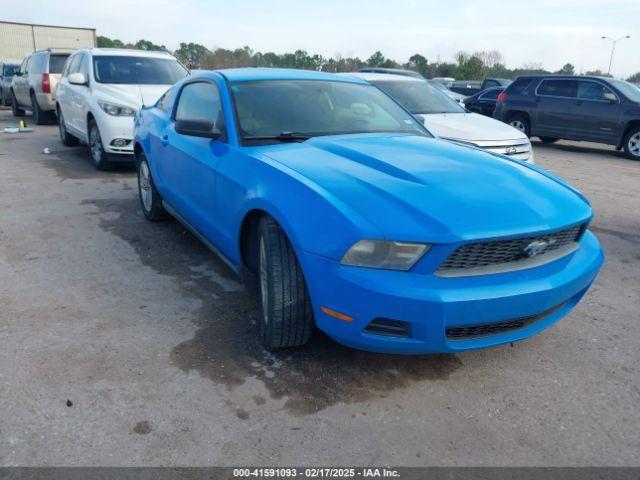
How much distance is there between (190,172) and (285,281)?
5.52 feet

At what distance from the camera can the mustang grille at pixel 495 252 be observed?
8.02 feet

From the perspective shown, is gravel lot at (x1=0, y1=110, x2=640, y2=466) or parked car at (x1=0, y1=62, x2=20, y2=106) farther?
parked car at (x1=0, y1=62, x2=20, y2=106)

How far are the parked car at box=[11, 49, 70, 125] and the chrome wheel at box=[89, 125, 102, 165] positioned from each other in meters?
5.77

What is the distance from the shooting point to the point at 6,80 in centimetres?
1845

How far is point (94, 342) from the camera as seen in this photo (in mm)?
3143

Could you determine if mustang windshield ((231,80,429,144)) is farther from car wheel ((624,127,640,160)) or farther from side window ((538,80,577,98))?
side window ((538,80,577,98))

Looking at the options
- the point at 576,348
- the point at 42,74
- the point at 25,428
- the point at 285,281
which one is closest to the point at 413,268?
the point at 285,281

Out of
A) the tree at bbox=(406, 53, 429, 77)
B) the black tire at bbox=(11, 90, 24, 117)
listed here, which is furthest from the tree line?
the black tire at bbox=(11, 90, 24, 117)

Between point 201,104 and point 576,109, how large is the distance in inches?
408

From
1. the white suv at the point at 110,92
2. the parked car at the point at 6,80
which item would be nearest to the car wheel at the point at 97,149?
the white suv at the point at 110,92

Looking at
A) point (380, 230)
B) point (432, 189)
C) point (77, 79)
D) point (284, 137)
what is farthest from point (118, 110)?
point (380, 230)

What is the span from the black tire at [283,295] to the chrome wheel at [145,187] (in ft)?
9.13

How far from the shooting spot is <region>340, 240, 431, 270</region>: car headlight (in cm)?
240

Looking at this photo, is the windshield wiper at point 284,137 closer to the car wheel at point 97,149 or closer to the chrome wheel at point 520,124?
the car wheel at point 97,149
